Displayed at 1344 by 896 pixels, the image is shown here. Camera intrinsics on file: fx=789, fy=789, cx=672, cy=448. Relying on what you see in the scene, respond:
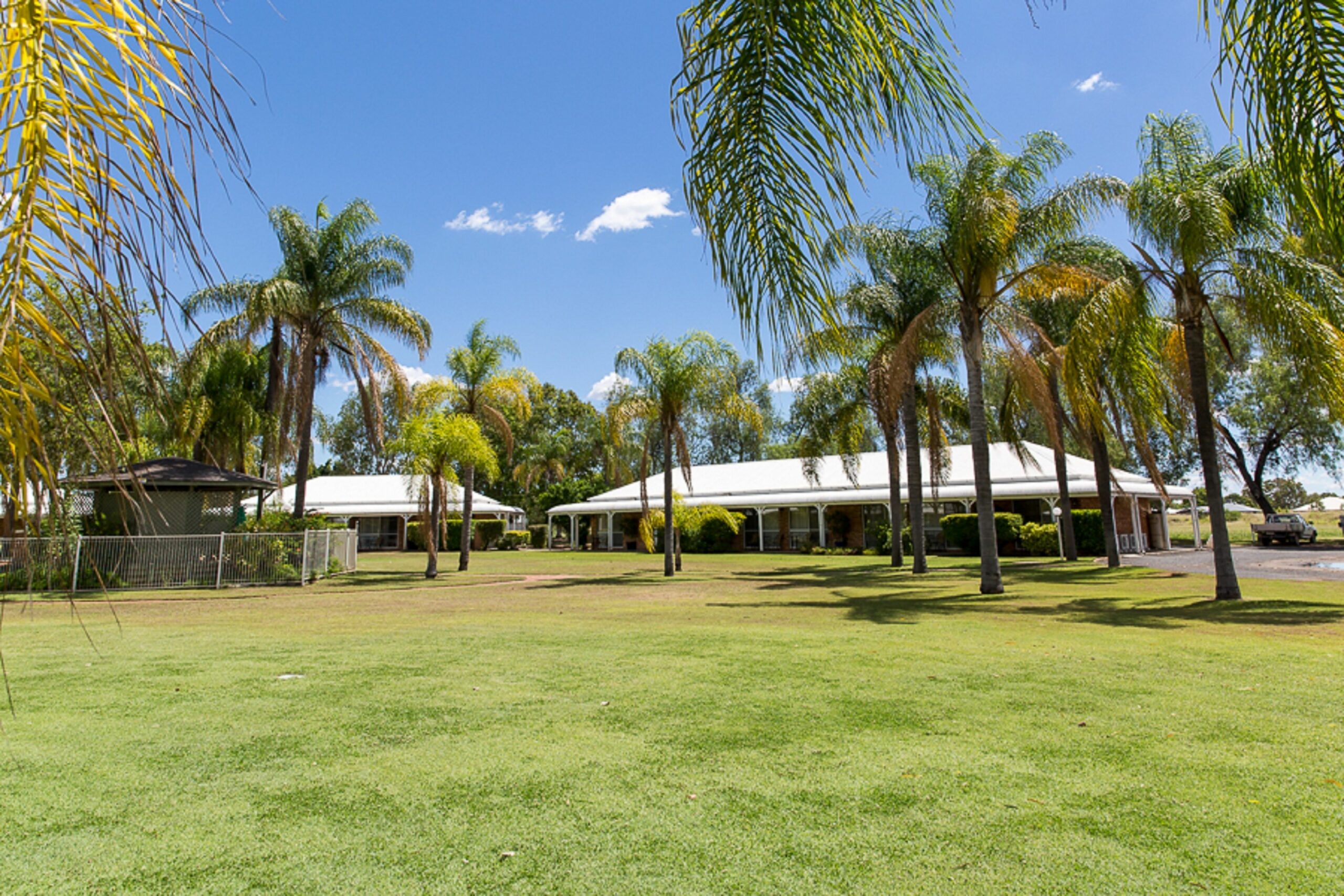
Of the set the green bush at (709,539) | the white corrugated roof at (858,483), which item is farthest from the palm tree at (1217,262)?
the green bush at (709,539)

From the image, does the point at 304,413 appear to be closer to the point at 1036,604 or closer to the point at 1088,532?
the point at 1036,604

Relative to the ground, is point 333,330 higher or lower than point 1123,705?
higher

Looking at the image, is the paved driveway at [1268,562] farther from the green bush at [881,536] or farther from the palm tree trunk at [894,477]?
the green bush at [881,536]

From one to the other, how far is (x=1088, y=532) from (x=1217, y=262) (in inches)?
726

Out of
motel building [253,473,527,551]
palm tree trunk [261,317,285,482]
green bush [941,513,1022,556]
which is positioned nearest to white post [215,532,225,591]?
palm tree trunk [261,317,285,482]

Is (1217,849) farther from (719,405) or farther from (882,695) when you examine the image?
(719,405)

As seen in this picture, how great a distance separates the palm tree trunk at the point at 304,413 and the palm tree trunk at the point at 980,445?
15845 millimetres

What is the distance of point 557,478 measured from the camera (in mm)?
59531

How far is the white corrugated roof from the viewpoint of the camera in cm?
3053

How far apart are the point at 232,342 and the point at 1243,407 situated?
46750 millimetres

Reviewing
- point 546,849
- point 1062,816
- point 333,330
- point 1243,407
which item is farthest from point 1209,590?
point 1243,407

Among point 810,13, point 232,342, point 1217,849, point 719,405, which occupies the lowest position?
point 1217,849

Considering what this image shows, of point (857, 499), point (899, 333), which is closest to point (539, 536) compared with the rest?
point (857, 499)

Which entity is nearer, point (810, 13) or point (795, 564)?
point (810, 13)
